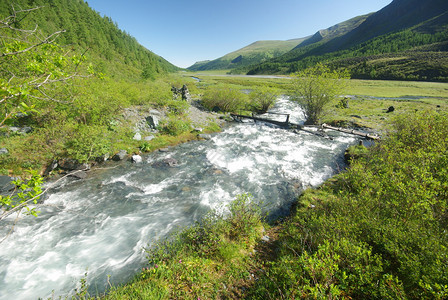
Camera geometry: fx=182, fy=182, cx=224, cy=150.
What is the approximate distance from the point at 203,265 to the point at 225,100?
1121 inches

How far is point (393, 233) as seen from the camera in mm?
4590

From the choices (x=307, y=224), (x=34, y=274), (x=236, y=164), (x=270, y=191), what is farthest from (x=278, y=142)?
(x=34, y=274)

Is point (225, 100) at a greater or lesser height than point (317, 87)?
greater

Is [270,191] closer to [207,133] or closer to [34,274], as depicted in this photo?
[34,274]

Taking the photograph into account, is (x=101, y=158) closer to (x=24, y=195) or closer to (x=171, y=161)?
(x=171, y=161)

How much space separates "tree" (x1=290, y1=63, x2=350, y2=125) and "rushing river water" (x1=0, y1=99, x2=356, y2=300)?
7296mm

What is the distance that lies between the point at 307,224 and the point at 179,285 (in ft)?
15.9

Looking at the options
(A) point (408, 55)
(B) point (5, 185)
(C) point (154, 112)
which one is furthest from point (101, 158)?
(A) point (408, 55)

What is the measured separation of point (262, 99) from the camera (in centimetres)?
3247

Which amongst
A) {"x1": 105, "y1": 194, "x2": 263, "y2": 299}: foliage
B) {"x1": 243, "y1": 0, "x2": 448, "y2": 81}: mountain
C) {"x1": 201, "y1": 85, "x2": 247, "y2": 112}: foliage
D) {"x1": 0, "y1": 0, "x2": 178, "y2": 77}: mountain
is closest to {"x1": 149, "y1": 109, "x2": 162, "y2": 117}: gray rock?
{"x1": 201, "y1": 85, "x2": 247, "y2": 112}: foliage

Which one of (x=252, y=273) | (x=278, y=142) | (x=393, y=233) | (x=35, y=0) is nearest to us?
(x=393, y=233)

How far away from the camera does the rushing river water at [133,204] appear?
6.48 meters

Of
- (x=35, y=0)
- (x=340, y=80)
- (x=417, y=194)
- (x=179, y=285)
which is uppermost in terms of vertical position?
(x=35, y=0)

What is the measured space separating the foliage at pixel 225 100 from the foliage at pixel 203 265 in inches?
1027
